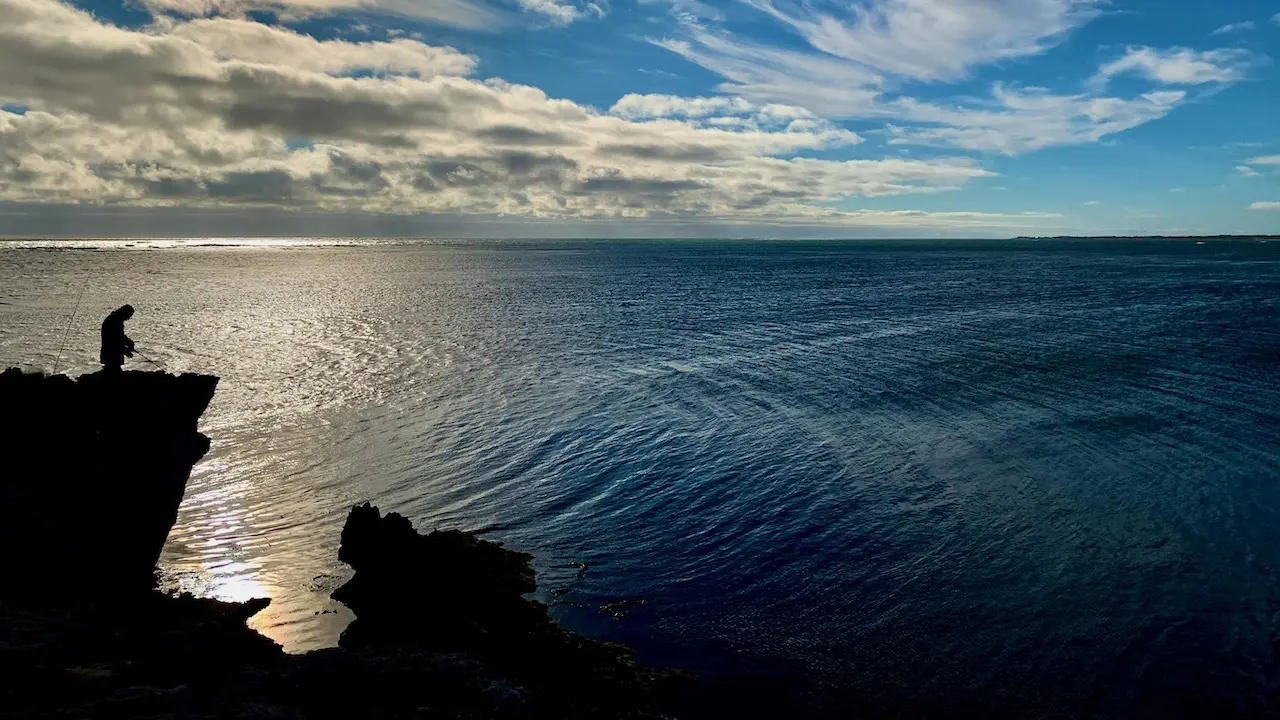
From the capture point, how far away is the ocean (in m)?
15.0

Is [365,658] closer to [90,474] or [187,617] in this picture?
[187,617]

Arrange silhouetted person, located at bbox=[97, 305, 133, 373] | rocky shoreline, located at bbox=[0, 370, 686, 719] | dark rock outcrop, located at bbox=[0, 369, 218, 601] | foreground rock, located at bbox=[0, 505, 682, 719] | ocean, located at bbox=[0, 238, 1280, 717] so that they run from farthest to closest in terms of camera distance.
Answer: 1. silhouetted person, located at bbox=[97, 305, 133, 373]
2. ocean, located at bbox=[0, 238, 1280, 717]
3. dark rock outcrop, located at bbox=[0, 369, 218, 601]
4. rocky shoreline, located at bbox=[0, 370, 686, 719]
5. foreground rock, located at bbox=[0, 505, 682, 719]

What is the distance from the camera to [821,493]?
23781 millimetres

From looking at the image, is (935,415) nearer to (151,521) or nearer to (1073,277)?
(151,521)

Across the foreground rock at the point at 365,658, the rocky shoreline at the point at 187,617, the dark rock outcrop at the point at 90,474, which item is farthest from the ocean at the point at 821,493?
the dark rock outcrop at the point at 90,474

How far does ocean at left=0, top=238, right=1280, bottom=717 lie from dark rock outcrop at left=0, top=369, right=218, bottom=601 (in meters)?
2.29

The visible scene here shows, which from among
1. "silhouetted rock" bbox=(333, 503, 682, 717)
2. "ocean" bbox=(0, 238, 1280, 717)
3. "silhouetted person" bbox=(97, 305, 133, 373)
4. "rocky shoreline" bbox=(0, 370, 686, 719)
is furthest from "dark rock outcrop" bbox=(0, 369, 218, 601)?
"silhouetted rock" bbox=(333, 503, 682, 717)

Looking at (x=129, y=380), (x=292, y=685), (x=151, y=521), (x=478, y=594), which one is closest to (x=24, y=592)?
(x=151, y=521)

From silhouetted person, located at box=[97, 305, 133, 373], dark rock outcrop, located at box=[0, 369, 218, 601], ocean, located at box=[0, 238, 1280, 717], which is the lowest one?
ocean, located at box=[0, 238, 1280, 717]

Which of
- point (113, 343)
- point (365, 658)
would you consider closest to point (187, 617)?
point (365, 658)

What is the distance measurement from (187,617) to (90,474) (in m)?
4.48

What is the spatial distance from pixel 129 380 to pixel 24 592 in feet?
16.3

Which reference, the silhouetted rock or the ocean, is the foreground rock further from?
the ocean

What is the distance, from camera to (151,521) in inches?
651
